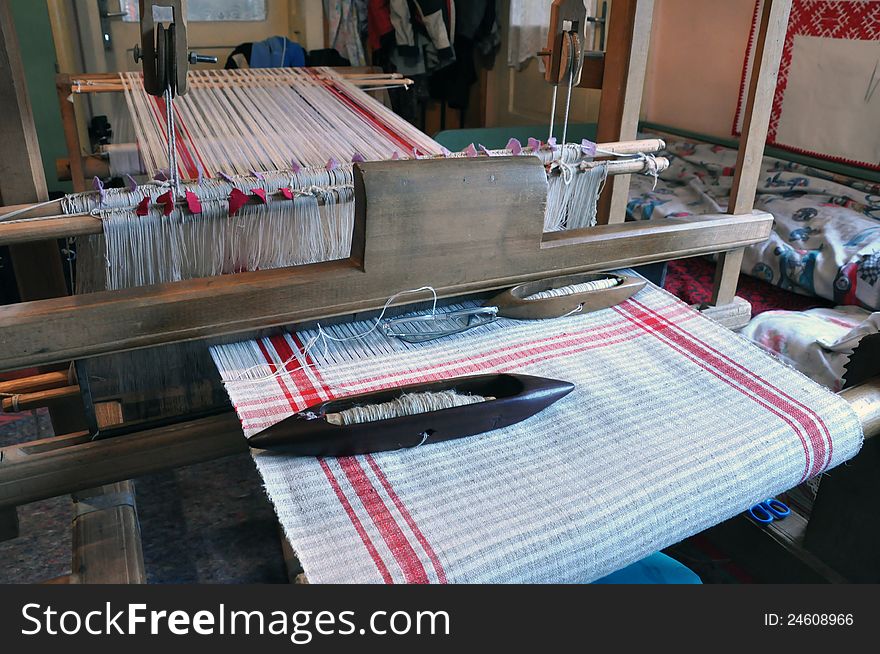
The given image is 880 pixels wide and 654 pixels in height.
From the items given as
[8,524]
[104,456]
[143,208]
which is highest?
[143,208]

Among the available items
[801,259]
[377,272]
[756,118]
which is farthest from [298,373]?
[801,259]

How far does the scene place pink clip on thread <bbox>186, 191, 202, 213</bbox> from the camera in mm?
930

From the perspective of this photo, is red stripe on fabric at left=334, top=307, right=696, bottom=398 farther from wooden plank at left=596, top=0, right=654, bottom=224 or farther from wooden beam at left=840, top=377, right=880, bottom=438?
wooden plank at left=596, top=0, right=654, bottom=224

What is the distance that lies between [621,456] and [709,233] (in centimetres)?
53

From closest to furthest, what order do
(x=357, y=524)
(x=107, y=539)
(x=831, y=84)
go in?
(x=357, y=524) → (x=107, y=539) → (x=831, y=84)

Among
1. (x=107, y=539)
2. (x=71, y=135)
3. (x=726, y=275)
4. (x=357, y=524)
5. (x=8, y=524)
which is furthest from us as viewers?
(x=71, y=135)

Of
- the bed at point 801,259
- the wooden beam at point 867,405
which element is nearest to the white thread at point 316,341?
the wooden beam at point 867,405

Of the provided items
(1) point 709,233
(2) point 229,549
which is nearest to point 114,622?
(2) point 229,549

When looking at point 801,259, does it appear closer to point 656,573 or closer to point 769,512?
point 769,512

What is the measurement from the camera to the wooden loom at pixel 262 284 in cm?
79

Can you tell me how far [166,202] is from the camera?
3.03 feet

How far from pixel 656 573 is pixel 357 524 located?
79 cm

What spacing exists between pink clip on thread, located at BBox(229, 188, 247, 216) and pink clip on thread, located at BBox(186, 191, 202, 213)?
40 mm

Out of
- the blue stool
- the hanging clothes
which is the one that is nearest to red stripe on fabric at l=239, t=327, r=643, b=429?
the blue stool
